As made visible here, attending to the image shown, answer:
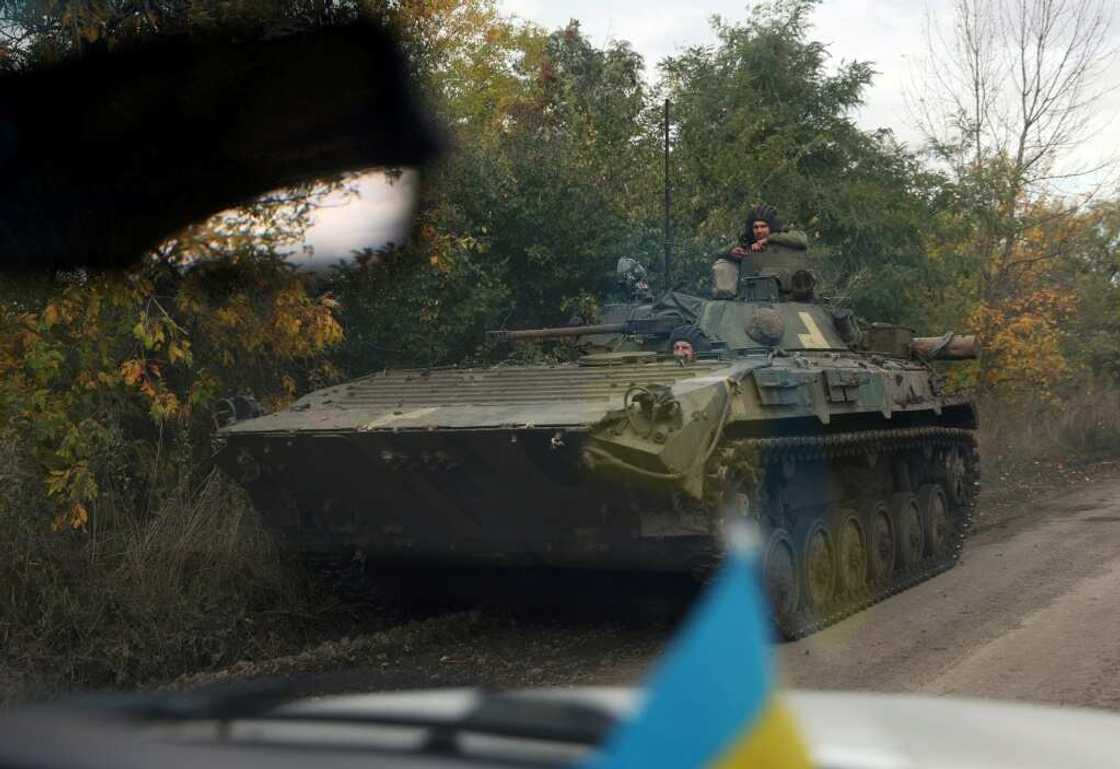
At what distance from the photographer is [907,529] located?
10.2 meters

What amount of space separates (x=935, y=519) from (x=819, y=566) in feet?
8.76

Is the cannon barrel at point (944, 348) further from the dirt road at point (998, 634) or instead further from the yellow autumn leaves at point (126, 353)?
the yellow autumn leaves at point (126, 353)

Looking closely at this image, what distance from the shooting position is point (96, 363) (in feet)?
25.6

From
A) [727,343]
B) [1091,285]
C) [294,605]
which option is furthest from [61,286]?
[1091,285]

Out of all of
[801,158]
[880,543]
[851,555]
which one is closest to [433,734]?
[851,555]

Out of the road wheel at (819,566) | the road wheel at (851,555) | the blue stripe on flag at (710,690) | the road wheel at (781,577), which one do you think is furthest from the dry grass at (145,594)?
the blue stripe on flag at (710,690)

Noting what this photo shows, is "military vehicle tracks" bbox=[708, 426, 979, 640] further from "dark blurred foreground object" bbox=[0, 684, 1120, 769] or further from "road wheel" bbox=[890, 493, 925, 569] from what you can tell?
"dark blurred foreground object" bbox=[0, 684, 1120, 769]

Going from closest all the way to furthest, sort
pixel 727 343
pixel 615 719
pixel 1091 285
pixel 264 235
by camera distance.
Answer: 1. pixel 615 719
2. pixel 264 235
3. pixel 727 343
4. pixel 1091 285

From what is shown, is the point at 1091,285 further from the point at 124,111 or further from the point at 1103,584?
the point at 124,111

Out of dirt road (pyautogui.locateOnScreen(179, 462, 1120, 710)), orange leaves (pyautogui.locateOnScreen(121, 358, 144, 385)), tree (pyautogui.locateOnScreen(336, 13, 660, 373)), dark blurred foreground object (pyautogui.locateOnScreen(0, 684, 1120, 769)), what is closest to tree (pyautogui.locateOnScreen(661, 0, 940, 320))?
tree (pyautogui.locateOnScreen(336, 13, 660, 373))

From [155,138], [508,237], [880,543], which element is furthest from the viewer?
[508,237]

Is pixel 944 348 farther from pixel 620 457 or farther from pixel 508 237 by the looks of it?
pixel 620 457

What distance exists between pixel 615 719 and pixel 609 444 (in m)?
5.34

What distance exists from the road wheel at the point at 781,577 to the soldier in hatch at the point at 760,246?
2.74 meters
